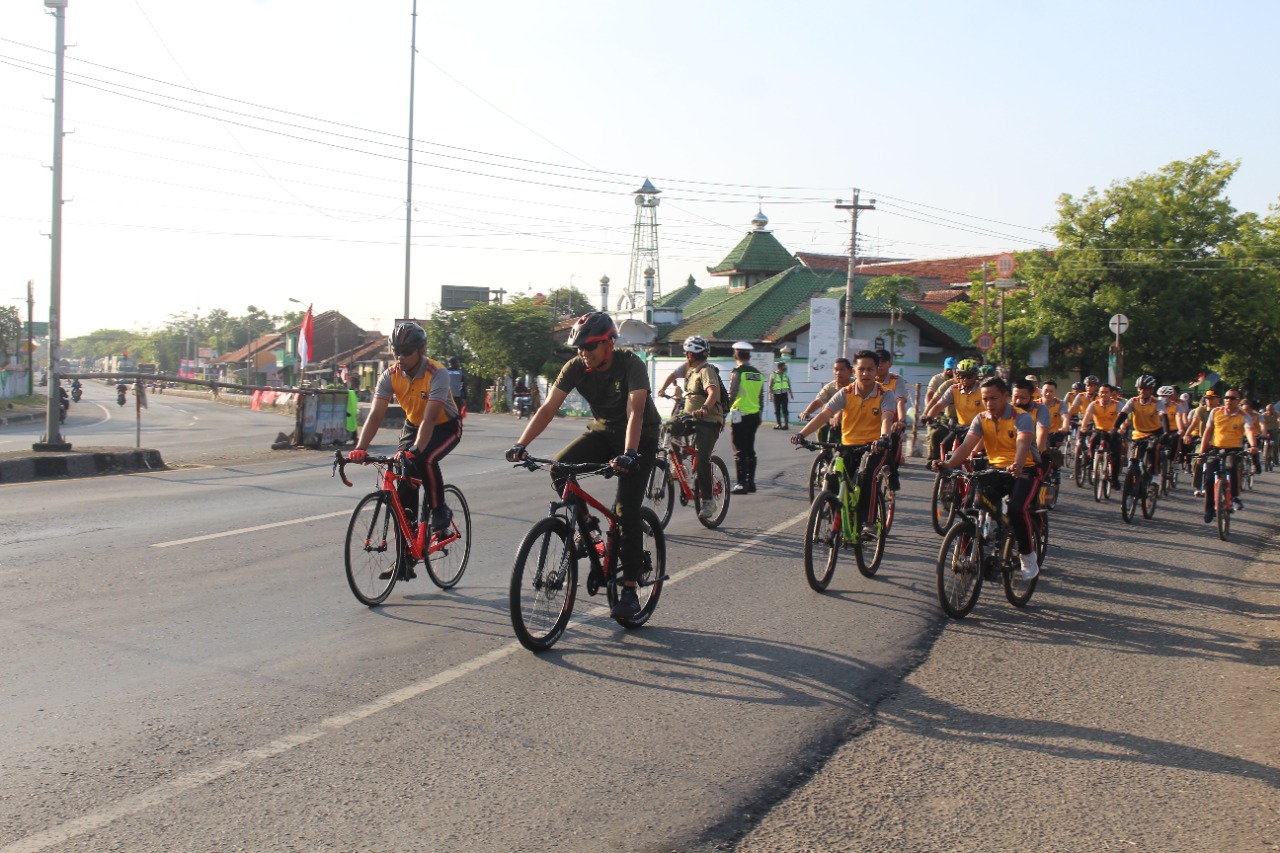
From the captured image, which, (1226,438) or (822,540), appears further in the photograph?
(1226,438)

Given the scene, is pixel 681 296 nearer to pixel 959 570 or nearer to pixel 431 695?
pixel 959 570

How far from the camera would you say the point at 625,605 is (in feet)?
22.2

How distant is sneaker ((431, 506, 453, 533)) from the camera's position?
25.0 ft

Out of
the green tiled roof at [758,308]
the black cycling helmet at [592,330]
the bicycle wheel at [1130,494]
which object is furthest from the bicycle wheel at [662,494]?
the green tiled roof at [758,308]

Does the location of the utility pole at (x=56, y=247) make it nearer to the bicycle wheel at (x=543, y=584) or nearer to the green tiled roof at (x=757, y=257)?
the bicycle wheel at (x=543, y=584)

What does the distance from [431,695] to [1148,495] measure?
11762 millimetres

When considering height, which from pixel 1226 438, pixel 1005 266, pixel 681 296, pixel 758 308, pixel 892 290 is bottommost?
pixel 1226 438

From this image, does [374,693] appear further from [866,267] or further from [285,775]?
[866,267]

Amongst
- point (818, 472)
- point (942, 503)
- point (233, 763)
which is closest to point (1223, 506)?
point (942, 503)

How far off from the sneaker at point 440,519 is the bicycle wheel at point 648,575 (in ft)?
4.74

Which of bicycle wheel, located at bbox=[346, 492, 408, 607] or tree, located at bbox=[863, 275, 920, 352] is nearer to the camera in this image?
bicycle wheel, located at bbox=[346, 492, 408, 607]

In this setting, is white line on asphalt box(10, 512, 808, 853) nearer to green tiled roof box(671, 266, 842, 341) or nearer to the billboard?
green tiled roof box(671, 266, 842, 341)

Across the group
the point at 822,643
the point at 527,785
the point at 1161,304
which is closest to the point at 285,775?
the point at 527,785

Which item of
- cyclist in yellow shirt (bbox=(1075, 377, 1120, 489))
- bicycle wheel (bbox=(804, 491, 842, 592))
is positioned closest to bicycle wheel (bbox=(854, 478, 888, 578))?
bicycle wheel (bbox=(804, 491, 842, 592))
